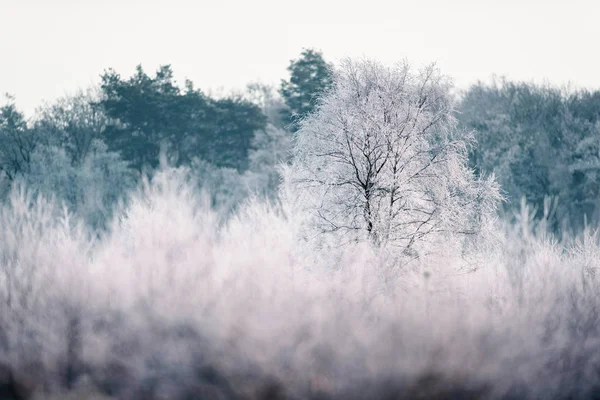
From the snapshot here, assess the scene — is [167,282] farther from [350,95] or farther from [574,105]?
[574,105]

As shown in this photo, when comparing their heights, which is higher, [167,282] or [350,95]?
[350,95]

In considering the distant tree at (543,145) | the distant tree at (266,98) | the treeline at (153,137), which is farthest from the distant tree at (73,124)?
the distant tree at (543,145)

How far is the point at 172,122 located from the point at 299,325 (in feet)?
99.1

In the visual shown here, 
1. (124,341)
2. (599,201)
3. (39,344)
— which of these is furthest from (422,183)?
(599,201)

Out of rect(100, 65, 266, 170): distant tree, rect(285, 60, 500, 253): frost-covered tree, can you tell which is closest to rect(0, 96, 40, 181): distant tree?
rect(100, 65, 266, 170): distant tree

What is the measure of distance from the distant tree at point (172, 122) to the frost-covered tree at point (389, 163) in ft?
85.2

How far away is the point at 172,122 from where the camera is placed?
36250 millimetres

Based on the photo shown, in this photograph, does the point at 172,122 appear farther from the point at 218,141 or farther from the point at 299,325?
the point at 299,325

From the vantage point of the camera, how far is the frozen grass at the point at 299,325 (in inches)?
274

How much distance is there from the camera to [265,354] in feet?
23.5

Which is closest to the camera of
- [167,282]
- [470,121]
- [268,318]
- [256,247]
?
[268,318]

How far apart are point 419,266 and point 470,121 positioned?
2881 centimetres

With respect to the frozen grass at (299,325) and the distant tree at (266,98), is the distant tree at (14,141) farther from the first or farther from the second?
the frozen grass at (299,325)

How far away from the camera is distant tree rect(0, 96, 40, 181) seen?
3406 cm
